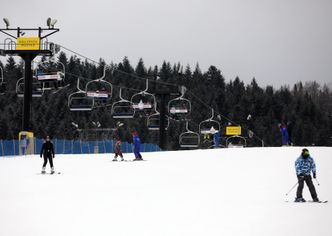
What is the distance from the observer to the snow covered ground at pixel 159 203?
9633mm

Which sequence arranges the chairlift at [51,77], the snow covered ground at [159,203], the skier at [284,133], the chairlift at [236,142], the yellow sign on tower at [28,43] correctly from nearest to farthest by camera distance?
1. the snow covered ground at [159,203]
2. the skier at [284,133]
3. the chairlift at [51,77]
4. the yellow sign on tower at [28,43]
5. the chairlift at [236,142]

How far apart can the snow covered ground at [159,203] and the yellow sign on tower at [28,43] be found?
16504 mm

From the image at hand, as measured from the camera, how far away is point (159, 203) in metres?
12.8

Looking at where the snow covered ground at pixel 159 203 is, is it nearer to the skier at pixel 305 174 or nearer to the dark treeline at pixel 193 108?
the skier at pixel 305 174

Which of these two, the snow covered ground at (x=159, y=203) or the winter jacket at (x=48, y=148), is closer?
the snow covered ground at (x=159, y=203)

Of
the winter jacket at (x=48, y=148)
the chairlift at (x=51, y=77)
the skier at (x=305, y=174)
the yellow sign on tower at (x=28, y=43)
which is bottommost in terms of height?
the skier at (x=305, y=174)

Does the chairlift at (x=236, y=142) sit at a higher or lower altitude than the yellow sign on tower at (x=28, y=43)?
lower

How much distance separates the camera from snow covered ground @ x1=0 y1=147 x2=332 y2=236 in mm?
9633

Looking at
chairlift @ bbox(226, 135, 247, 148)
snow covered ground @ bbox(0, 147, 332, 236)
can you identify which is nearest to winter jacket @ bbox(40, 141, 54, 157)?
snow covered ground @ bbox(0, 147, 332, 236)

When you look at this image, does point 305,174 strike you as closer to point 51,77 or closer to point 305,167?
point 305,167

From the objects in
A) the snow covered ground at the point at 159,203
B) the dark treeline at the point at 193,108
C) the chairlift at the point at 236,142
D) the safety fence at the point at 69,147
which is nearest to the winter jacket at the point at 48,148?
the snow covered ground at the point at 159,203

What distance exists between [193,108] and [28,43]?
132296 millimetres

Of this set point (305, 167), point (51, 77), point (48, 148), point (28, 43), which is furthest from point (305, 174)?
point (28, 43)

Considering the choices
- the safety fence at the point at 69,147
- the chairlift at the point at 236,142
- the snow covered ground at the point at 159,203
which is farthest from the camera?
the chairlift at the point at 236,142
